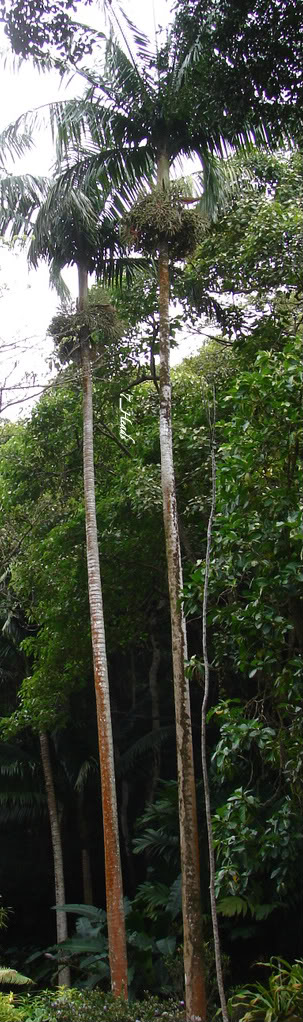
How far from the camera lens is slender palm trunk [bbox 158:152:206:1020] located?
8.09m

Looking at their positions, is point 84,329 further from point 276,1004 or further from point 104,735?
point 276,1004

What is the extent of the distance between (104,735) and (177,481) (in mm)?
2987

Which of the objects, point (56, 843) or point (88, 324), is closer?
point (88, 324)

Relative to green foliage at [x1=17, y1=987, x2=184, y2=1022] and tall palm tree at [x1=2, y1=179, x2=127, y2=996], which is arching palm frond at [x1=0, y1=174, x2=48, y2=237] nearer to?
tall palm tree at [x1=2, y1=179, x2=127, y2=996]

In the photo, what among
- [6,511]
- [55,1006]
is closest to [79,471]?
[6,511]

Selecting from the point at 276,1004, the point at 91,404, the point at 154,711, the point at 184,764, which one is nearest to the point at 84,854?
the point at 154,711

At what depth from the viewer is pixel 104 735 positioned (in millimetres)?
9961

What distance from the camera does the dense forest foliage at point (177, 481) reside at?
713 centimetres

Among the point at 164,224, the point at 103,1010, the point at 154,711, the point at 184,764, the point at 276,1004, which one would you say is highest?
the point at 164,224

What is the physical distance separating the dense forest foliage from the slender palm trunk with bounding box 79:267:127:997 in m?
0.11

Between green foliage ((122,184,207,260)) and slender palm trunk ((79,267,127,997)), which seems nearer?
slender palm trunk ((79,267,127,997))

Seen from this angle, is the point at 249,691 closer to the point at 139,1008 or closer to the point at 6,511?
the point at 6,511

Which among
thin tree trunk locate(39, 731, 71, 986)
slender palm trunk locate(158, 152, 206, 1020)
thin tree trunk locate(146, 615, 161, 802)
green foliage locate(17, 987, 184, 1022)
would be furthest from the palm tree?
thin tree trunk locate(39, 731, 71, 986)

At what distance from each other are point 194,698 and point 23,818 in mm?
3538
